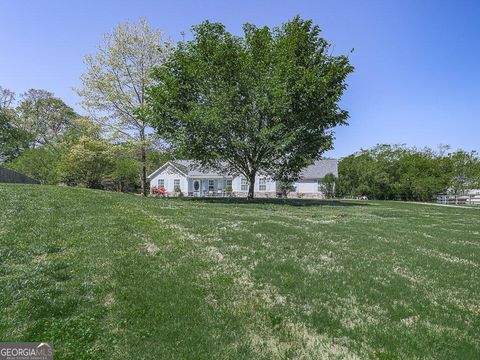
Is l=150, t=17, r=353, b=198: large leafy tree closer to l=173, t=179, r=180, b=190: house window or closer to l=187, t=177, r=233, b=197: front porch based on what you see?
l=187, t=177, r=233, b=197: front porch

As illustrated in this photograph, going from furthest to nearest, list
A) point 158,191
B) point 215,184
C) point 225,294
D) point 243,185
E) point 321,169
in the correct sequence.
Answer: point 321,169, point 215,184, point 243,185, point 158,191, point 225,294

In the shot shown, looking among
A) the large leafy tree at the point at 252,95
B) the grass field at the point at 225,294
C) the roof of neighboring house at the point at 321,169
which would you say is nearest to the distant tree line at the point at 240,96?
the large leafy tree at the point at 252,95

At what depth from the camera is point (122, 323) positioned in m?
5.30

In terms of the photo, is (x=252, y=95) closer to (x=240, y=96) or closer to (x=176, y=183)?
(x=240, y=96)

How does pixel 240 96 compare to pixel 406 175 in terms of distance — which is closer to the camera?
pixel 240 96

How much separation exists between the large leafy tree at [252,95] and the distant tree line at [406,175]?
33.5 metres

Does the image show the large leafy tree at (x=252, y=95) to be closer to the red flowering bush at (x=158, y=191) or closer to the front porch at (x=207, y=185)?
the red flowering bush at (x=158, y=191)

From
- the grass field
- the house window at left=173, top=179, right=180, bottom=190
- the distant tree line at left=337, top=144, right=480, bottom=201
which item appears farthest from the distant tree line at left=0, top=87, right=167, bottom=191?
the distant tree line at left=337, top=144, right=480, bottom=201

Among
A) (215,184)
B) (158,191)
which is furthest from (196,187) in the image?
(158,191)

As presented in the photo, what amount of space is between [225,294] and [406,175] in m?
56.4

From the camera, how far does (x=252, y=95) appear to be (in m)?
24.6

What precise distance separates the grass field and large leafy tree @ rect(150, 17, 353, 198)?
13.8 m

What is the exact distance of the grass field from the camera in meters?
5.05

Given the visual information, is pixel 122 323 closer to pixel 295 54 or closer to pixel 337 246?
pixel 337 246
